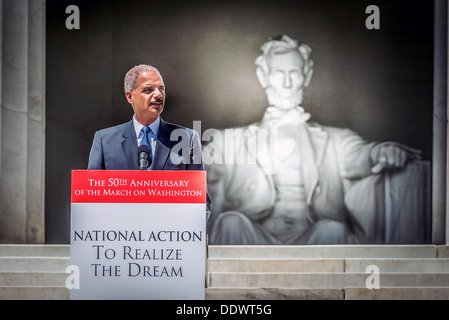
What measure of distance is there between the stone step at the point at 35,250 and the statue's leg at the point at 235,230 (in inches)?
58.8

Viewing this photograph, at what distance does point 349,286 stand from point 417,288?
571 mm

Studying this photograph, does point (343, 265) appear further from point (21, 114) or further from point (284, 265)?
point (21, 114)

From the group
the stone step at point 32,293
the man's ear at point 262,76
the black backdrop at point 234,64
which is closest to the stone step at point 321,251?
the black backdrop at point 234,64

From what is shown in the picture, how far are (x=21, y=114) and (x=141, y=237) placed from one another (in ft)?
13.5

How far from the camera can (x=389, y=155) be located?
7.49m

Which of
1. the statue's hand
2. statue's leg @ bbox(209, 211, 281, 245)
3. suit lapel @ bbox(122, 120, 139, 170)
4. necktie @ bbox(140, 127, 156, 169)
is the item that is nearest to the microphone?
suit lapel @ bbox(122, 120, 139, 170)

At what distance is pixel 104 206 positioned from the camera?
354cm

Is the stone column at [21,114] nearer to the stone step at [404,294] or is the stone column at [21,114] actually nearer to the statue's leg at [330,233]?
the statue's leg at [330,233]

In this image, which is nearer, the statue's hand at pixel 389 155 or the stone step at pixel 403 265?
the stone step at pixel 403 265

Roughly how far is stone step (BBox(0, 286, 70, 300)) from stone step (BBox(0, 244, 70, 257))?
1000 millimetres

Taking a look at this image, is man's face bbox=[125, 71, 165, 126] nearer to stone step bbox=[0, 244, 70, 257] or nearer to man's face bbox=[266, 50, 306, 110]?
stone step bbox=[0, 244, 70, 257]

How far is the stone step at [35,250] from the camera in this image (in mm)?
7031

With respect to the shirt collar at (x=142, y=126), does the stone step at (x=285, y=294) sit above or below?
below
